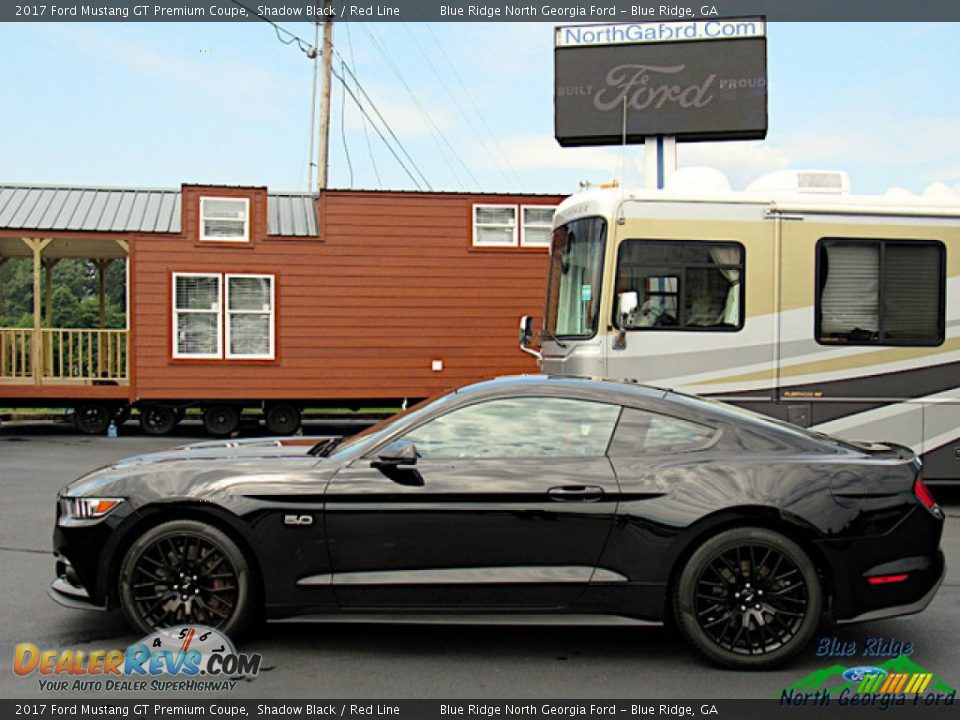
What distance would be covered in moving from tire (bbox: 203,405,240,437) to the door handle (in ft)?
41.5

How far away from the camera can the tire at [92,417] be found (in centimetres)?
1658

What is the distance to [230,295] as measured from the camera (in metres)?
16.3

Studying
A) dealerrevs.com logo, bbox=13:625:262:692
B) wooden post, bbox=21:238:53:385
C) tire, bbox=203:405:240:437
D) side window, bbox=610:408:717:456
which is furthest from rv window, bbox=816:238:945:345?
wooden post, bbox=21:238:53:385

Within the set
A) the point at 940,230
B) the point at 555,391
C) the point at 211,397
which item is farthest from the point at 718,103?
the point at 555,391

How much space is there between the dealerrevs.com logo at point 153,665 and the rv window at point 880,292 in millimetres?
7106

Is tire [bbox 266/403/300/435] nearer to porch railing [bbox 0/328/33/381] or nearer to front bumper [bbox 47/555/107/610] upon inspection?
porch railing [bbox 0/328/33/381]

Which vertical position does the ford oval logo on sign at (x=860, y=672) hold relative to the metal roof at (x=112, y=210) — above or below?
below

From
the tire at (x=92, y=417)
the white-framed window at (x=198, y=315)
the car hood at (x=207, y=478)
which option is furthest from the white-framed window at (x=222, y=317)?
the car hood at (x=207, y=478)

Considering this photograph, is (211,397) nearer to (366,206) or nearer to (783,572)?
(366,206)

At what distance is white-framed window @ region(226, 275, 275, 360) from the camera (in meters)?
16.2

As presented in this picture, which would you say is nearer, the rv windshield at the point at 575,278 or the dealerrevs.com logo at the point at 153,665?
the dealerrevs.com logo at the point at 153,665

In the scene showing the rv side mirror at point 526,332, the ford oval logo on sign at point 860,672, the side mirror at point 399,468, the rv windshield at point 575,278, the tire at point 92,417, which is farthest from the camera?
the tire at point 92,417

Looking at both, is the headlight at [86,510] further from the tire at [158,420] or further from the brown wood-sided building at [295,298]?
the tire at [158,420]

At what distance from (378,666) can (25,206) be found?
14936 millimetres
